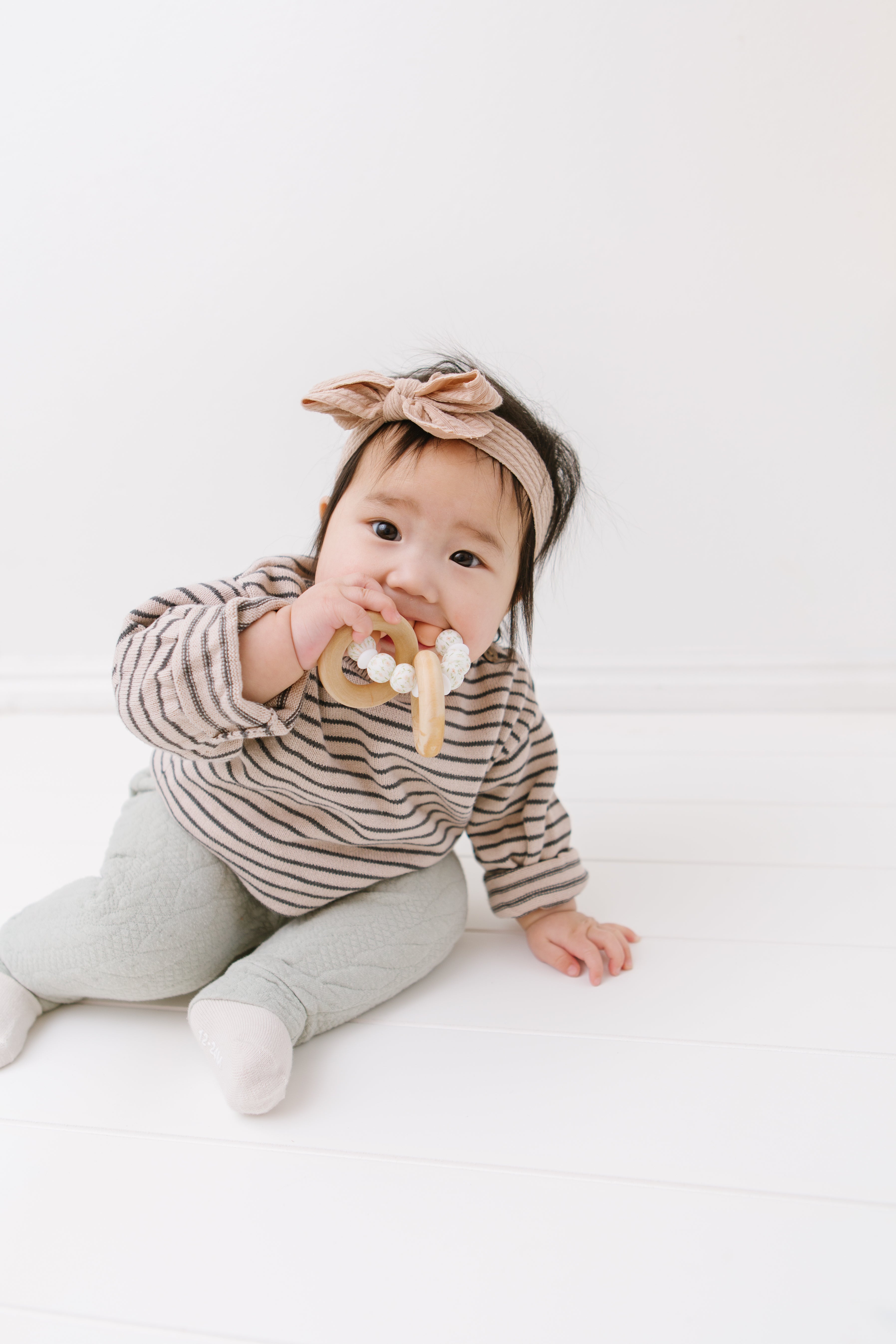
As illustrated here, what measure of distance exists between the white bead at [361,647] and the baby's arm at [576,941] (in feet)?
1.12

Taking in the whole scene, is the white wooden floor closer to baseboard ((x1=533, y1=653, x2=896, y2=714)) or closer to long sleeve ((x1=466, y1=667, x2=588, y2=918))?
long sleeve ((x1=466, y1=667, x2=588, y2=918))

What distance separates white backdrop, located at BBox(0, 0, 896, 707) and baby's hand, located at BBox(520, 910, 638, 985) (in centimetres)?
72

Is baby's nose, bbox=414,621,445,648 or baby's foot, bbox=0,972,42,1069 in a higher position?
baby's nose, bbox=414,621,445,648

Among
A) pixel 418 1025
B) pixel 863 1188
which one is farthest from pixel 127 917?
pixel 863 1188

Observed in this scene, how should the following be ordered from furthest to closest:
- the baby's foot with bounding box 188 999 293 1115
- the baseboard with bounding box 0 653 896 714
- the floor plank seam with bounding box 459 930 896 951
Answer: the baseboard with bounding box 0 653 896 714
the floor plank seam with bounding box 459 930 896 951
the baby's foot with bounding box 188 999 293 1115

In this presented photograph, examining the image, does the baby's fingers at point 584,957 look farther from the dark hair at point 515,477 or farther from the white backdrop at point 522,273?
the white backdrop at point 522,273

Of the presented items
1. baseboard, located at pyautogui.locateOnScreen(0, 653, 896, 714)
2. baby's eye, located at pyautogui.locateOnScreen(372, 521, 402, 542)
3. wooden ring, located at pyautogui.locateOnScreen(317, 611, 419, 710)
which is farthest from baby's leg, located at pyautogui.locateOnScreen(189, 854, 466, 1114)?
baseboard, located at pyautogui.locateOnScreen(0, 653, 896, 714)

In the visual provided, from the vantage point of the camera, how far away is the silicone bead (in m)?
0.76

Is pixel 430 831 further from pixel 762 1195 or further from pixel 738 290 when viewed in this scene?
pixel 738 290

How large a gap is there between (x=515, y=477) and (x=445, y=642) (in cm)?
16

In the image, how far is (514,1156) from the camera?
0.67m

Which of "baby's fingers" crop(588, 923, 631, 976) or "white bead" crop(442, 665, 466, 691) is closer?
"white bead" crop(442, 665, 466, 691)

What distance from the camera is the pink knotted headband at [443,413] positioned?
767 millimetres

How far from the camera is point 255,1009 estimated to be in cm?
74
